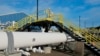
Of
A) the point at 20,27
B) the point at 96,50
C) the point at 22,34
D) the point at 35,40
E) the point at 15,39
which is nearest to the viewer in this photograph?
the point at 15,39

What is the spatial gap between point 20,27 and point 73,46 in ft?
26.0

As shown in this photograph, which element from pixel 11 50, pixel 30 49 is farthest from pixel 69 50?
pixel 11 50

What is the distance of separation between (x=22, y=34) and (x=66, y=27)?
→ 8274 millimetres

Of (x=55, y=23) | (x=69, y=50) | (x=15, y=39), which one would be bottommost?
(x=69, y=50)

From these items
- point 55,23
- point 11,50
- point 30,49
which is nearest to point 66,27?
point 55,23

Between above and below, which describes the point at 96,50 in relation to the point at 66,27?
below

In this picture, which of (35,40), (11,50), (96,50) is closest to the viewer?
(11,50)

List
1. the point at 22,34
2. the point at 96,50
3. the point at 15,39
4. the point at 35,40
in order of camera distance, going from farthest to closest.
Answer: the point at 96,50, the point at 35,40, the point at 22,34, the point at 15,39

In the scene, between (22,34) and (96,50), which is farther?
(96,50)

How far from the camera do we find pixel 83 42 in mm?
18000

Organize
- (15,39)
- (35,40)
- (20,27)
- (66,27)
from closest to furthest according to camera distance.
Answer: (15,39), (35,40), (66,27), (20,27)

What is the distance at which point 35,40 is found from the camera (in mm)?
15320

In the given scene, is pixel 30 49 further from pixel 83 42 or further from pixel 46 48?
pixel 83 42

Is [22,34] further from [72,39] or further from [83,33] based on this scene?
[83,33]
